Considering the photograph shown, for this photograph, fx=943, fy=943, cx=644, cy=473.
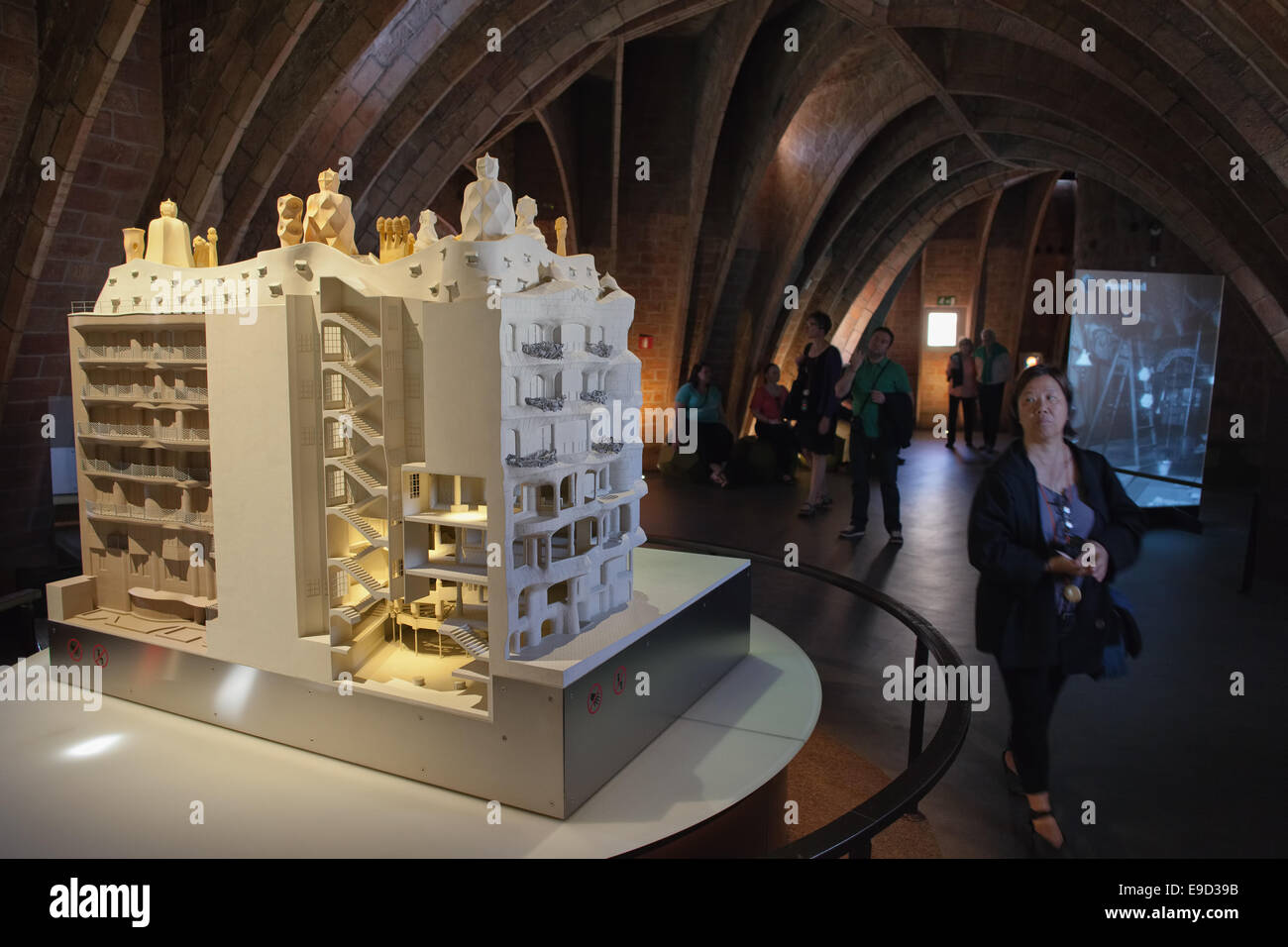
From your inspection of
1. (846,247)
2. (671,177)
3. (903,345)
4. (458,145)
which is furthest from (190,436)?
(903,345)

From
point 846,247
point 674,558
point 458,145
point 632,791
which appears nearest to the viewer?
point 632,791

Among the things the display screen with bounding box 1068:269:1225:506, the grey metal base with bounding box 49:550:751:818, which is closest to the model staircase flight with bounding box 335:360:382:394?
the grey metal base with bounding box 49:550:751:818

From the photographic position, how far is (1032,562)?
341 centimetres

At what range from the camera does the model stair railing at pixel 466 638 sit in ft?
13.2

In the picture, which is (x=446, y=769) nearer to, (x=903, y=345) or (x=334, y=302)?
(x=334, y=302)

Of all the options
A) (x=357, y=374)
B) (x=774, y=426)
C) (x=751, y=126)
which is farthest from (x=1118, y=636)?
(x=751, y=126)

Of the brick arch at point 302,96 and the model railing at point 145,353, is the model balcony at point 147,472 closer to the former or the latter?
the model railing at point 145,353

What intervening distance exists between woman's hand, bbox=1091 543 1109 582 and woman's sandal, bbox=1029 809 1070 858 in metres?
1.18

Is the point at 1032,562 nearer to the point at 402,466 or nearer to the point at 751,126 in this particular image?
the point at 402,466

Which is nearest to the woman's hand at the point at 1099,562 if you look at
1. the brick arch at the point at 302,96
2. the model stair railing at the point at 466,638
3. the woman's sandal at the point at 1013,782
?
the woman's sandal at the point at 1013,782

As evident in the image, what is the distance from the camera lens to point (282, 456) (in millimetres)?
4250

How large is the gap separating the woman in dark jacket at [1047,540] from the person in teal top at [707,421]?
10372 mm

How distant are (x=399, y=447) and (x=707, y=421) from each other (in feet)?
33.3

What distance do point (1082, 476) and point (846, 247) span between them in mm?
17302
